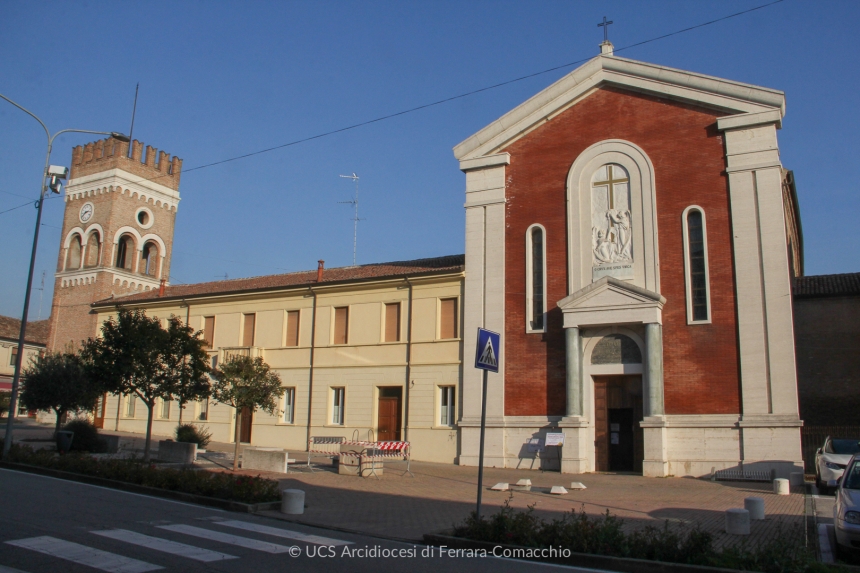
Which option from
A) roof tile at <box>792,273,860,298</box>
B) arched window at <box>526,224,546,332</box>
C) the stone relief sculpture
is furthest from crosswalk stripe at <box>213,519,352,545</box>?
roof tile at <box>792,273,860,298</box>

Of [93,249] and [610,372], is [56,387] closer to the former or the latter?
[610,372]

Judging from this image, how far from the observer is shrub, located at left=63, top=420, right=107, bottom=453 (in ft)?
76.8

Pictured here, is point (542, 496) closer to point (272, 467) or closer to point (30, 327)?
point (272, 467)

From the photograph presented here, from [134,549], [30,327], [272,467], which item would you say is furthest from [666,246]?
[30,327]

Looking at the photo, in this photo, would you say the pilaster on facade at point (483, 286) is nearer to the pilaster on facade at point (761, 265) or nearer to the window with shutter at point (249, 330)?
the pilaster on facade at point (761, 265)

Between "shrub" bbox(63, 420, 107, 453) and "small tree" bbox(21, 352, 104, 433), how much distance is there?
5.63 ft

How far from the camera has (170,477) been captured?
1424cm

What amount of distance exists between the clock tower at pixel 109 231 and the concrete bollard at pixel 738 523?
3519cm

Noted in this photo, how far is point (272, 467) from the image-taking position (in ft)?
63.5

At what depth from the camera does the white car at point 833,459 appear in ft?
54.0

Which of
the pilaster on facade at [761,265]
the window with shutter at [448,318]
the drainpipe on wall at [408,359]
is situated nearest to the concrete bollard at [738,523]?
the pilaster on facade at [761,265]

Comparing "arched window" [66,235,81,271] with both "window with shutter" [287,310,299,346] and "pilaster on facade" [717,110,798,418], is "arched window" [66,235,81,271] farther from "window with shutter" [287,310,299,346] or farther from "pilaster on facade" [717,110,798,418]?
"pilaster on facade" [717,110,798,418]

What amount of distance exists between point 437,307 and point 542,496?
11818 millimetres

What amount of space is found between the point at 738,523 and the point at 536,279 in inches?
564
